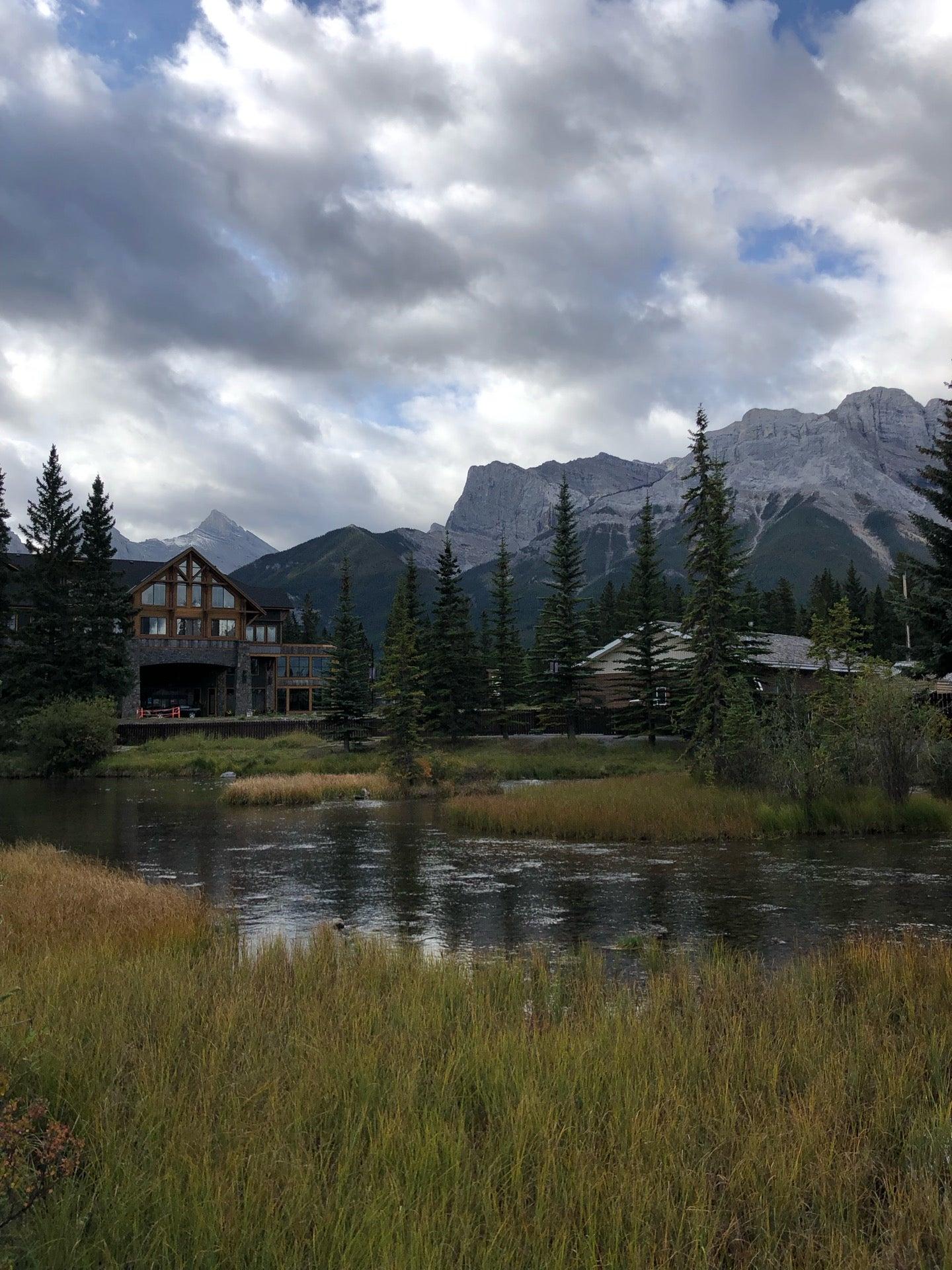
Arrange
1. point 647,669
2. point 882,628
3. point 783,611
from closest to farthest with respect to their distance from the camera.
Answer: point 647,669 < point 882,628 < point 783,611

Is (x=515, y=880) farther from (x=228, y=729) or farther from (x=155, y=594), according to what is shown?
(x=155, y=594)

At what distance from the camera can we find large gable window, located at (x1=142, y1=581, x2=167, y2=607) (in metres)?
74.6

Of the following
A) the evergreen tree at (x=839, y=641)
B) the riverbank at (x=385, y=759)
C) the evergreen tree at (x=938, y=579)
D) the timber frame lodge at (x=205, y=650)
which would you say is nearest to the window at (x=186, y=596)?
the timber frame lodge at (x=205, y=650)

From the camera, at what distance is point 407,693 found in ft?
140

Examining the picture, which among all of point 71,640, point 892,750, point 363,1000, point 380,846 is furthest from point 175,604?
point 363,1000

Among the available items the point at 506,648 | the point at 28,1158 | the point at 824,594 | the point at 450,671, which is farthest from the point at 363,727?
the point at 824,594

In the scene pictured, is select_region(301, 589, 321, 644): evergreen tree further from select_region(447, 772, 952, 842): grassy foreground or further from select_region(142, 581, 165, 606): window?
select_region(447, 772, 952, 842): grassy foreground

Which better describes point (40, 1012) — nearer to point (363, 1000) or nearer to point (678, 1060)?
point (363, 1000)

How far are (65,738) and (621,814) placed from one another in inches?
1362

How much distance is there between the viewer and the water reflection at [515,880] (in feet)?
46.4

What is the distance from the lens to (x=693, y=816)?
24625 millimetres

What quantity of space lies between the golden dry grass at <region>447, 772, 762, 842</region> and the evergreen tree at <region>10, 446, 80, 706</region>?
33.5 metres

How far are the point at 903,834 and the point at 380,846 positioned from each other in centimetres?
1300

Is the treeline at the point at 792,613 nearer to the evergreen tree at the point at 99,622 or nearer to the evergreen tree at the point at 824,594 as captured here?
the evergreen tree at the point at 824,594
